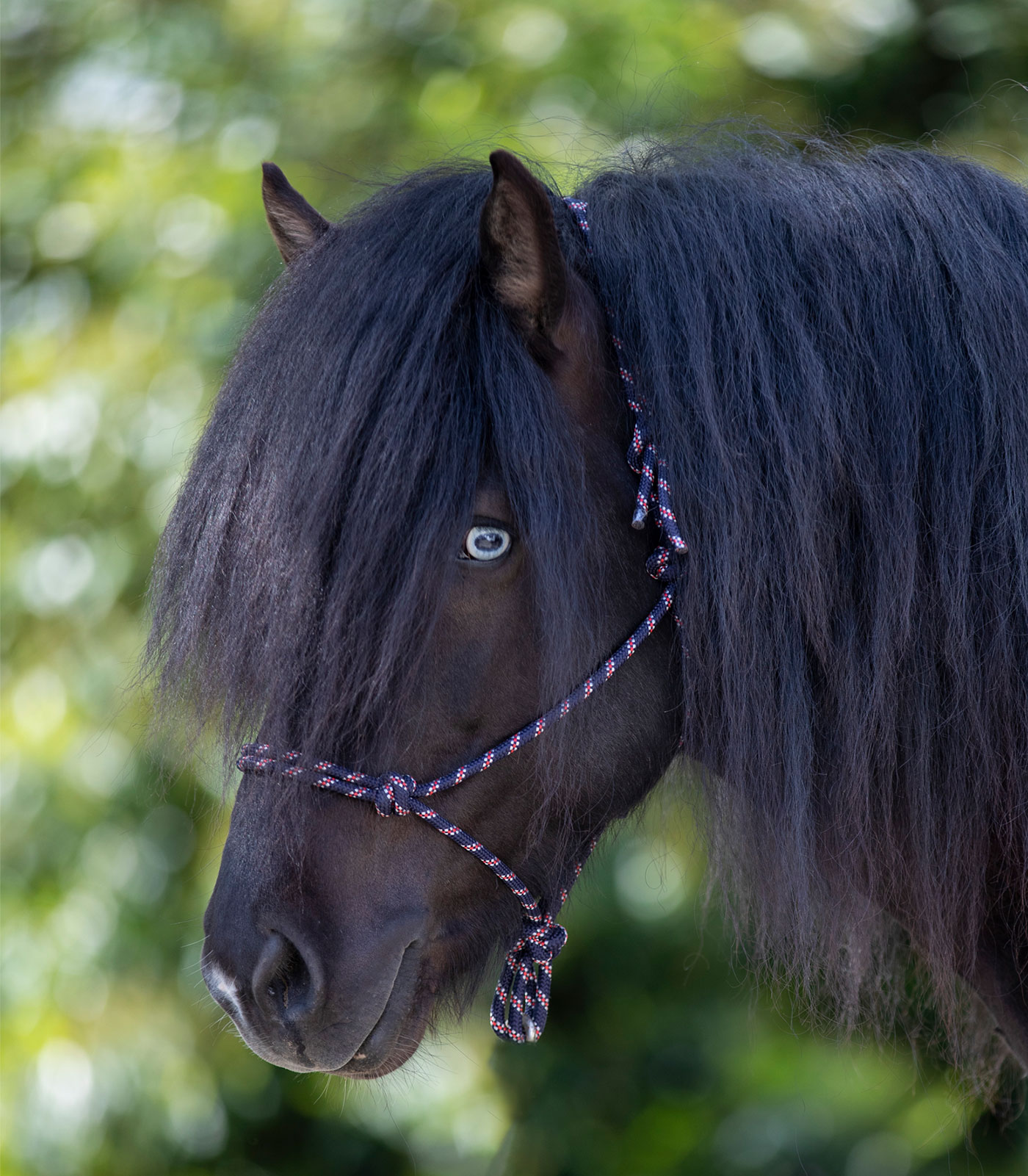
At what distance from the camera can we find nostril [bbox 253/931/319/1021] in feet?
2.85

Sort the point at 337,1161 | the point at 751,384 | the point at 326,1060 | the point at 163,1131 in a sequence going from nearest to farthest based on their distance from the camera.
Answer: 1. the point at 326,1060
2. the point at 751,384
3. the point at 163,1131
4. the point at 337,1161

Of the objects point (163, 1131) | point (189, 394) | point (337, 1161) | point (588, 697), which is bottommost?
point (337, 1161)

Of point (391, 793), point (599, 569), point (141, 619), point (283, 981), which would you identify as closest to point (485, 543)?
point (599, 569)

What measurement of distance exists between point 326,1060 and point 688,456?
0.62 m

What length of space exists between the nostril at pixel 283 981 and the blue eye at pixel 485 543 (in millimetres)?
360

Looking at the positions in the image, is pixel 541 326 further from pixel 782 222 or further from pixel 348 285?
pixel 782 222

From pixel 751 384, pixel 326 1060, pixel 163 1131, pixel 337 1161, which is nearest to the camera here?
pixel 326 1060

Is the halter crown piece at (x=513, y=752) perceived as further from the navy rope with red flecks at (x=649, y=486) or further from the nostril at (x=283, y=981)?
the nostril at (x=283, y=981)

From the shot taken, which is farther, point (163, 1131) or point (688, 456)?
point (163, 1131)

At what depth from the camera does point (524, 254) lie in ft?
3.14

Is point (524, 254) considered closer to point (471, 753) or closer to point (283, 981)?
point (471, 753)

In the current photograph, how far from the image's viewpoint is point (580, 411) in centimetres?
101

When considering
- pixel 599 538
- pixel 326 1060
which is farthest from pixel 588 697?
pixel 326 1060

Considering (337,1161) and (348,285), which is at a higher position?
(348,285)
